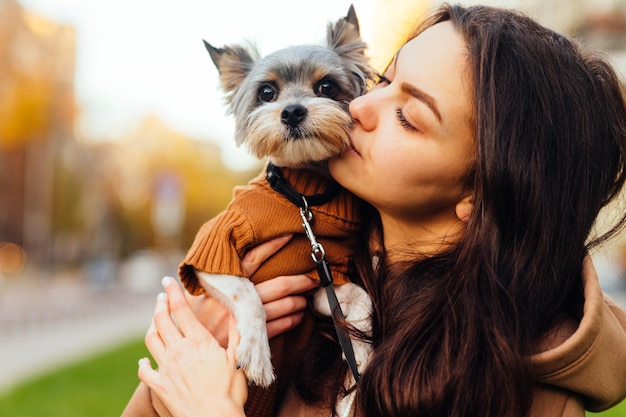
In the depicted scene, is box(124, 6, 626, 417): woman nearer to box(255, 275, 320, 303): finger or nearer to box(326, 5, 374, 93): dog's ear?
box(255, 275, 320, 303): finger

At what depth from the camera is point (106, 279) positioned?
115 feet

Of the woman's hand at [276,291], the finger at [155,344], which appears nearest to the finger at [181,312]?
the finger at [155,344]

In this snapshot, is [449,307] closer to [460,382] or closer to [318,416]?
[460,382]

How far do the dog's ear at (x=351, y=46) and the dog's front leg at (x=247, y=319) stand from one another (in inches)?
50.8

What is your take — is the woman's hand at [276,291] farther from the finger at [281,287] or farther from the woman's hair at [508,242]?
the woman's hair at [508,242]

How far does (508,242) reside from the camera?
8.53ft

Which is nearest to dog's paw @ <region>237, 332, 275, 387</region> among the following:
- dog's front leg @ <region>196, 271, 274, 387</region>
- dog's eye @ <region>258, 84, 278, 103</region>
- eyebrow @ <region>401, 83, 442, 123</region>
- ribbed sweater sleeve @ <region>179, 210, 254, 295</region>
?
dog's front leg @ <region>196, 271, 274, 387</region>

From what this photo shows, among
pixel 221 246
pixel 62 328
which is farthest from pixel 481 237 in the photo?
pixel 62 328

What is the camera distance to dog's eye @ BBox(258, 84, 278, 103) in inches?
141

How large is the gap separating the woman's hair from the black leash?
18 centimetres

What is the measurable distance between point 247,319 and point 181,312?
0.32 metres

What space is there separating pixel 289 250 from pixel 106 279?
110 ft

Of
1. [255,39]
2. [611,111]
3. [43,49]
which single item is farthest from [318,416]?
[43,49]

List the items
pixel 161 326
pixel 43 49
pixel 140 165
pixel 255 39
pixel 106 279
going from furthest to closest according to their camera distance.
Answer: pixel 140 165, pixel 43 49, pixel 106 279, pixel 255 39, pixel 161 326
